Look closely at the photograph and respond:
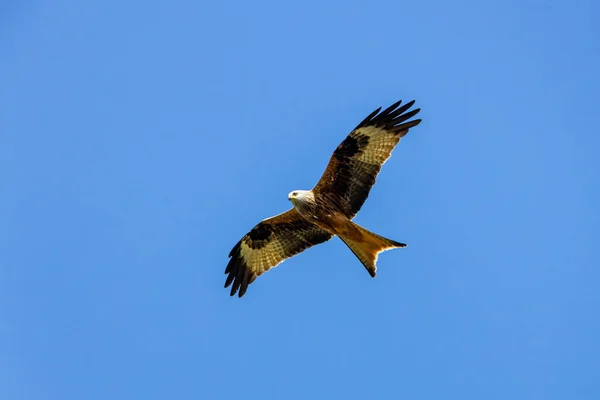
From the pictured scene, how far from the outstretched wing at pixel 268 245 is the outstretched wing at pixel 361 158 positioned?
0.86 meters

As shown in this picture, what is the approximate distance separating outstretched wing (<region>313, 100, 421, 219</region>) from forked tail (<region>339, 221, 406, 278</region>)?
41cm

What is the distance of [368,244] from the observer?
12930 millimetres

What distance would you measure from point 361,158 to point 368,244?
1351 mm

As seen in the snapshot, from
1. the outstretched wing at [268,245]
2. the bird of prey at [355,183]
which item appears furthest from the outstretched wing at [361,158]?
the outstretched wing at [268,245]

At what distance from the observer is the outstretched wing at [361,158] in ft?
43.5

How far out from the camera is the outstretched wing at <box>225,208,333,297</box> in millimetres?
14062

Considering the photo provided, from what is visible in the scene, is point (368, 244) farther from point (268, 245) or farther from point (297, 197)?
point (268, 245)

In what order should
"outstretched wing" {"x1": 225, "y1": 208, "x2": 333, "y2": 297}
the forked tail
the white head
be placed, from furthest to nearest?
"outstretched wing" {"x1": 225, "y1": 208, "x2": 333, "y2": 297} < the white head < the forked tail

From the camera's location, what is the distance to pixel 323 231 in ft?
46.1

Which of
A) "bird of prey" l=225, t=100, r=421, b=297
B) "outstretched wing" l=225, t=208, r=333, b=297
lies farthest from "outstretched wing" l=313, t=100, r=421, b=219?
"outstretched wing" l=225, t=208, r=333, b=297

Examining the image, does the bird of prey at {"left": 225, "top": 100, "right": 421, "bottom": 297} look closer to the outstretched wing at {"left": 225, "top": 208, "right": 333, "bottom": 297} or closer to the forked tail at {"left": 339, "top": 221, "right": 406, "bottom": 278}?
the forked tail at {"left": 339, "top": 221, "right": 406, "bottom": 278}

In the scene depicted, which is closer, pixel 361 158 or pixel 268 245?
pixel 361 158

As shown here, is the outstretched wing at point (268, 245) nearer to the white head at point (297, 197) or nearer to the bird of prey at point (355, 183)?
the bird of prey at point (355, 183)

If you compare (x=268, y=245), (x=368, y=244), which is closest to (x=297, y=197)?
(x=368, y=244)
